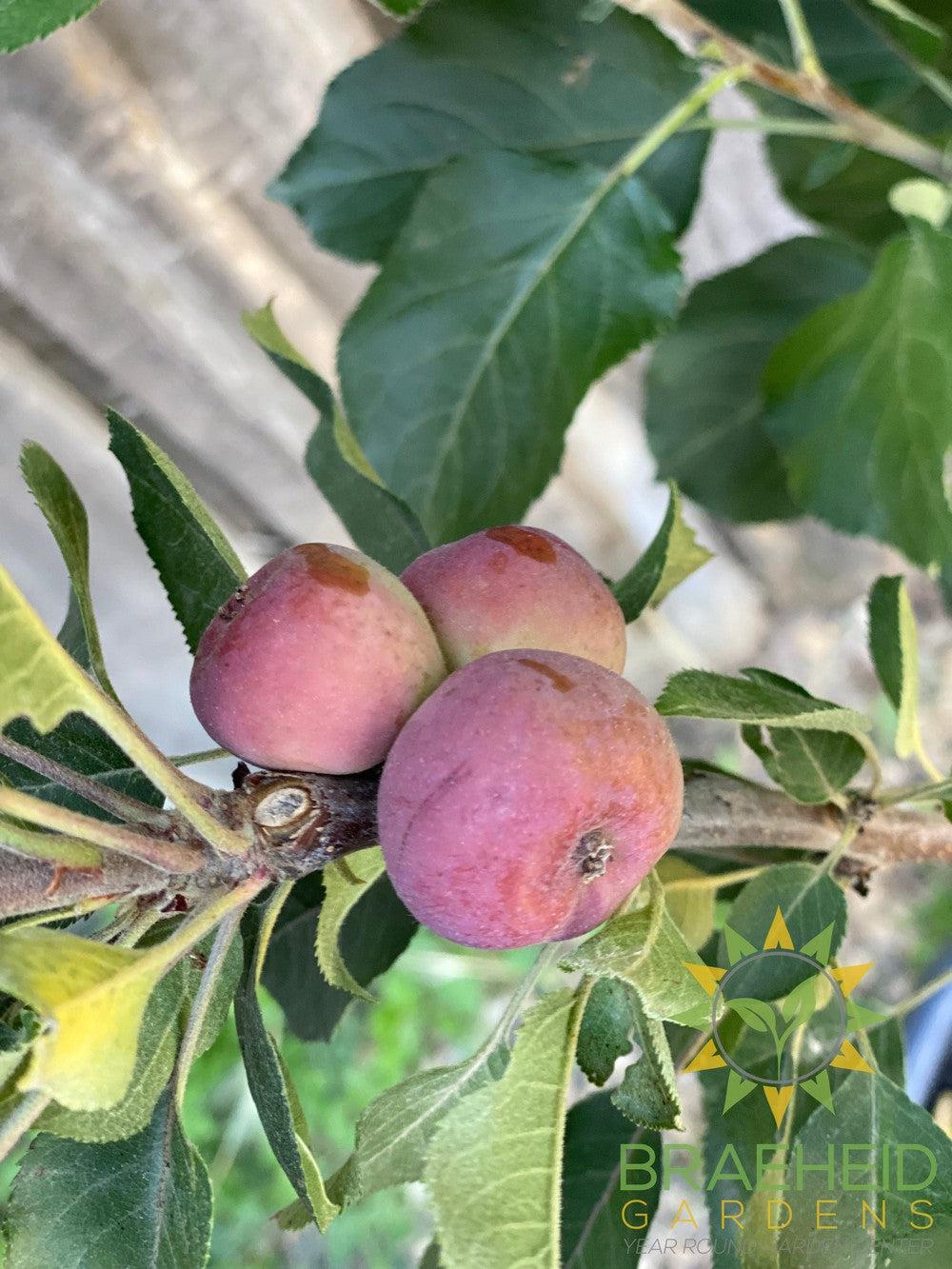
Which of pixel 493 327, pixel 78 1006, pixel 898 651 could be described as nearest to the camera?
pixel 78 1006

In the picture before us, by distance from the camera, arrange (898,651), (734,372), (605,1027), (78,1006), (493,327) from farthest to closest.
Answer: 1. (734,372)
2. (493,327)
3. (898,651)
4. (605,1027)
5. (78,1006)

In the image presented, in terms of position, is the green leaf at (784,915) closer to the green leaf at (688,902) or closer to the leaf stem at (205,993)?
the green leaf at (688,902)

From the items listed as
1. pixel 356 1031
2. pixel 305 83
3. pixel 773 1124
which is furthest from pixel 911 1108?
pixel 356 1031

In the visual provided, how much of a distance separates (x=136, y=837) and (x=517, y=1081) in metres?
0.13

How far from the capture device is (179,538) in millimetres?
385

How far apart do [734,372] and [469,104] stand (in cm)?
29

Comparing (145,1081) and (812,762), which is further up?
(145,1081)

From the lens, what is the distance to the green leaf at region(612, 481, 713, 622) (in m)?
0.38

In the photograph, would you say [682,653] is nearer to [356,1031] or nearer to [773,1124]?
[356,1031]

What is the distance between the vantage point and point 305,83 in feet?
2.38

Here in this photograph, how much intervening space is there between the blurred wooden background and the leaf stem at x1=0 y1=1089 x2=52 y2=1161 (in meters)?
0.59

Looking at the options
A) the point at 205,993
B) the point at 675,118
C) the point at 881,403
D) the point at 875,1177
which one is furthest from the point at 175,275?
the point at 875,1177

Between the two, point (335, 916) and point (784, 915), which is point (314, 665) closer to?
point (335, 916)

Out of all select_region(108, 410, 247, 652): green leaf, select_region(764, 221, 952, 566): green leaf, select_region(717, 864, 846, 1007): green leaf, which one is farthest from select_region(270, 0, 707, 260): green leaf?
select_region(717, 864, 846, 1007): green leaf
